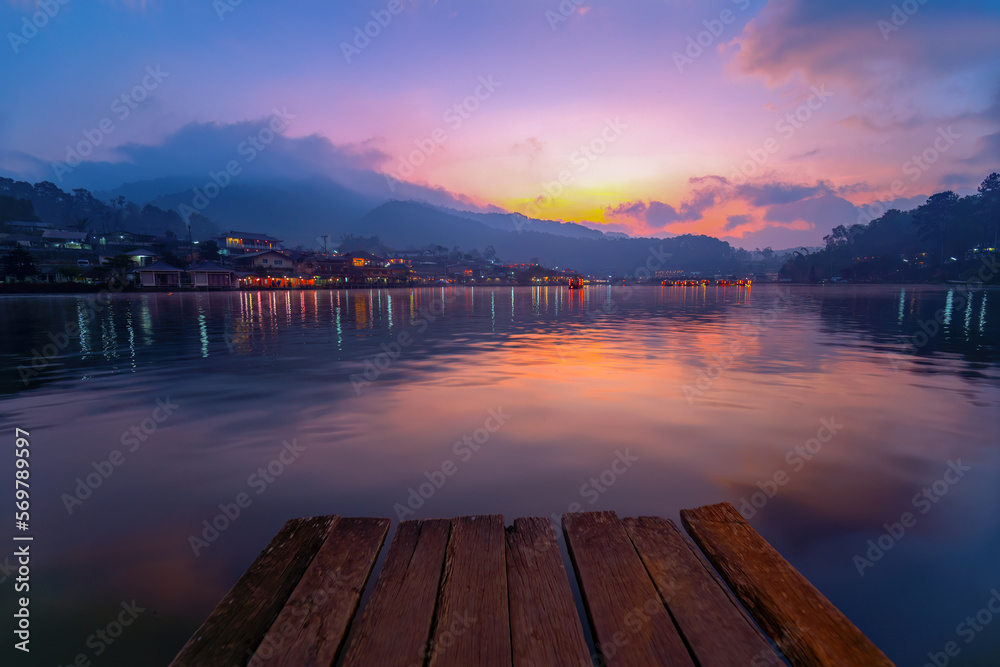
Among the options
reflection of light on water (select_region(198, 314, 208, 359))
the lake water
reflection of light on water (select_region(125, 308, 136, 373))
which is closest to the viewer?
the lake water

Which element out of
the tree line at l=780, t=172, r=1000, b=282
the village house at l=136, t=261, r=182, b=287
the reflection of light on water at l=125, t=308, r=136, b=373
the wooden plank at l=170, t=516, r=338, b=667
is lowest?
the reflection of light on water at l=125, t=308, r=136, b=373

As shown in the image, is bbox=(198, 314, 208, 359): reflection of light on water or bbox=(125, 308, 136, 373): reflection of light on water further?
bbox=(198, 314, 208, 359): reflection of light on water

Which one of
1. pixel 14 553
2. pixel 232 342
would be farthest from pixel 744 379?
pixel 232 342

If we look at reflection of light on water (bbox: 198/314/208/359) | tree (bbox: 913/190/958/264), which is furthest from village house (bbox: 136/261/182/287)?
tree (bbox: 913/190/958/264)

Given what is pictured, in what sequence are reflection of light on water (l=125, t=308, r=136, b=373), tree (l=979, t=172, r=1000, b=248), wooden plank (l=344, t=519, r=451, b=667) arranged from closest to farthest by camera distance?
wooden plank (l=344, t=519, r=451, b=667), reflection of light on water (l=125, t=308, r=136, b=373), tree (l=979, t=172, r=1000, b=248)

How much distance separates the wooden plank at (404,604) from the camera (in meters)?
2.46

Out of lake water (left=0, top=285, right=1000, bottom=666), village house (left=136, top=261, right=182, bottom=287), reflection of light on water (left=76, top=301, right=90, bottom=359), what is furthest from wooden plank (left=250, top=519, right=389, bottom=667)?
village house (left=136, top=261, right=182, bottom=287)

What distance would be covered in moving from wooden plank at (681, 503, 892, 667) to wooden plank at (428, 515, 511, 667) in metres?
1.59

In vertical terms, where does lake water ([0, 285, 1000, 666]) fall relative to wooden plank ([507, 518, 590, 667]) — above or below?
below

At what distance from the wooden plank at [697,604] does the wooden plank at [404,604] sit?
4.89 feet

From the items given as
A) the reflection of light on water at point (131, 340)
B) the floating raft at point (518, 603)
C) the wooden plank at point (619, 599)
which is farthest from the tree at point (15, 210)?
the wooden plank at point (619, 599)

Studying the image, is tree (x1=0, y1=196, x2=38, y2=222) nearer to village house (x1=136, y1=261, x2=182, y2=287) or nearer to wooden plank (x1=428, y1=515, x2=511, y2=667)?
village house (x1=136, y1=261, x2=182, y2=287)

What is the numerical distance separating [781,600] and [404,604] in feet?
7.84

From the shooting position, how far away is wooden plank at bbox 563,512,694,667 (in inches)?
98.2
